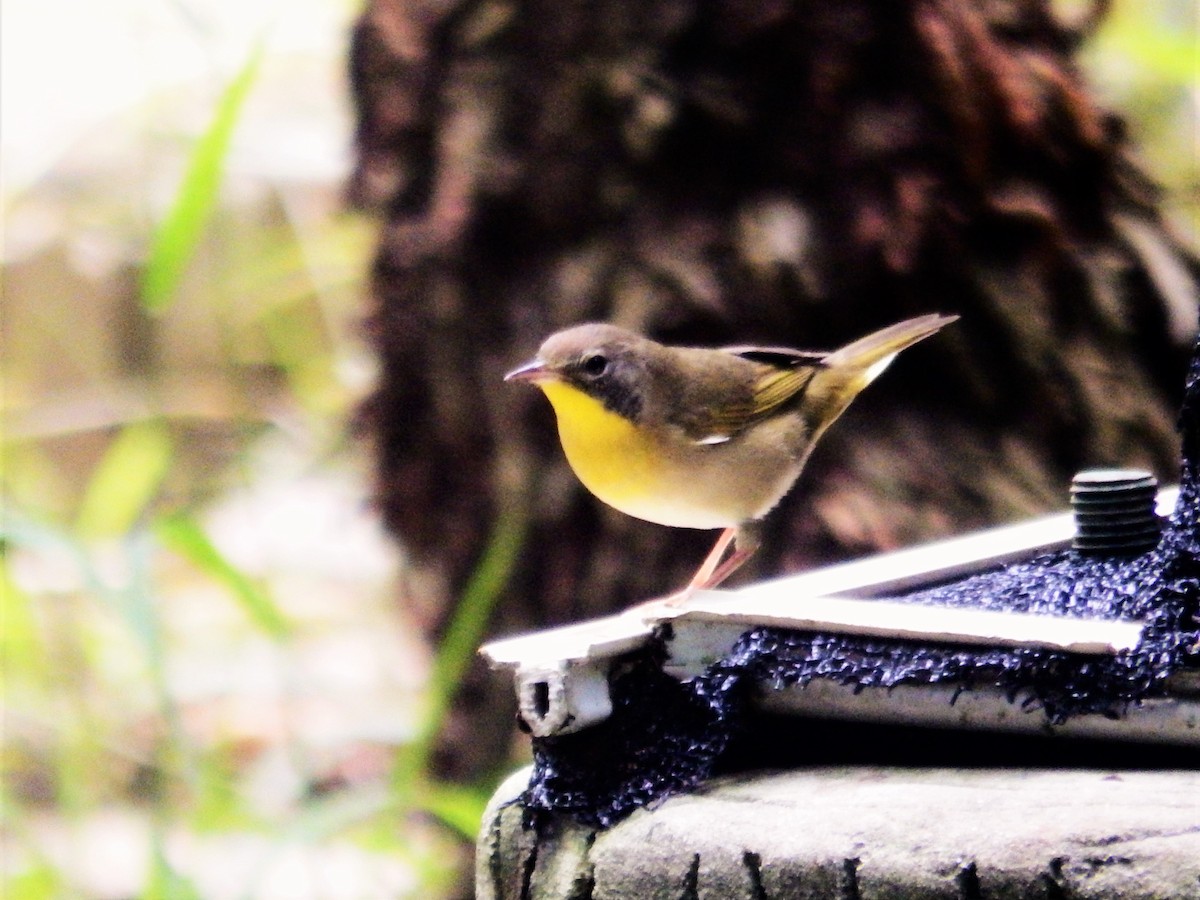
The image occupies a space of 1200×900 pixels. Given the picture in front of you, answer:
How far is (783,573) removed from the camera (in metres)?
4.01

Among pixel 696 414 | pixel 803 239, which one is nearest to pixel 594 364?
pixel 696 414

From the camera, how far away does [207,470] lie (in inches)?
347

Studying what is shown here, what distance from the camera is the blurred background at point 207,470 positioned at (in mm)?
3857

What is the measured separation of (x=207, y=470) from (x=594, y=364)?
6.60m

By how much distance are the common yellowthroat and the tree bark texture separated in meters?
0.87

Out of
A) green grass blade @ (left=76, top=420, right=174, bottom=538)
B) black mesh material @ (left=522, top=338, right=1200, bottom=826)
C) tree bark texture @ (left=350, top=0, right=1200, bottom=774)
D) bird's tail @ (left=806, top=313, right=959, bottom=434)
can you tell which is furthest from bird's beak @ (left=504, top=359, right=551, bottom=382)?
green grass blade @ (left=76, top=420, right=174, bottom=538)

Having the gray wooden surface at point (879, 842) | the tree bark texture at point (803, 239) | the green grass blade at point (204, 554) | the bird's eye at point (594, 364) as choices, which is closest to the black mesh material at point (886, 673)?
the gray wooden surface at point (879, 842)

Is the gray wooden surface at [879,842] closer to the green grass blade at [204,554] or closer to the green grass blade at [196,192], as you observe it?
the green grass blade at [204,554]

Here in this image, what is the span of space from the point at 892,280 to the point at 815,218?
0.28 m

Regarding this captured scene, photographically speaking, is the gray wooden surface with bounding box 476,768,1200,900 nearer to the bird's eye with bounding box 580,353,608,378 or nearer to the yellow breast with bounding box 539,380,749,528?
the yellow breast with bounding box 539,380,749,528

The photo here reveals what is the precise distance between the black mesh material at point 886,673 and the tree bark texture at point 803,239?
7.47ft

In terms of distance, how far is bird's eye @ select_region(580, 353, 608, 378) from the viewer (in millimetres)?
2678

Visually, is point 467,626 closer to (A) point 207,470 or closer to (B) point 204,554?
(B) point 204,554

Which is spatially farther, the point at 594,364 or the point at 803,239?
the point at 803,239
